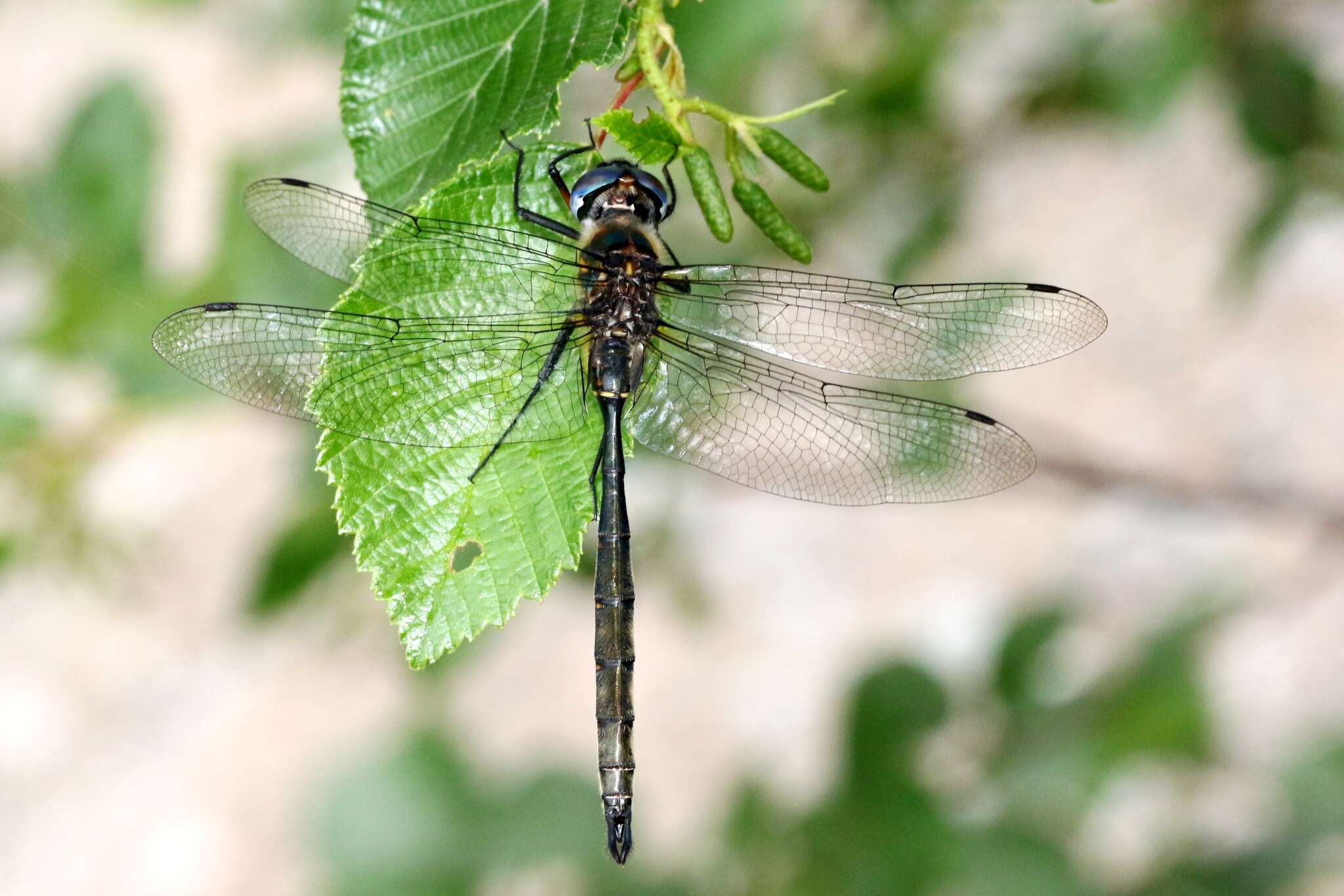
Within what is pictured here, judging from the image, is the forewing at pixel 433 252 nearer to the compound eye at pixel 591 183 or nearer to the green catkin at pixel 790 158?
the compound eye at pixel 591 183

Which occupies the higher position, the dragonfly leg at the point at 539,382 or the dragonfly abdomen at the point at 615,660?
the dragonfly leg at the point at 539,382

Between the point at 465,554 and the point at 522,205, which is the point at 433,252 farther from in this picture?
the point at 465,554

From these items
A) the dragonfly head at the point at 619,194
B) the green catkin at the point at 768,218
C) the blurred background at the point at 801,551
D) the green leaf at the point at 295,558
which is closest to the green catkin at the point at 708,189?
the green catkin at the point at 768,218

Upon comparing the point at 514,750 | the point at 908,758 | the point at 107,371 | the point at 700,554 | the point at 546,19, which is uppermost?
the point at 546,19

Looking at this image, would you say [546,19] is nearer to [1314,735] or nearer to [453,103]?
[453,103]

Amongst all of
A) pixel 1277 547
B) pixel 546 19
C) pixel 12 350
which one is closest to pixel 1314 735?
pixel 1277 547

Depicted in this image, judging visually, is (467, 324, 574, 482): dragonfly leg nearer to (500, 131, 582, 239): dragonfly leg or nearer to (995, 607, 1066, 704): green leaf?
(500, 131, 582, 239): dragonfly leg
